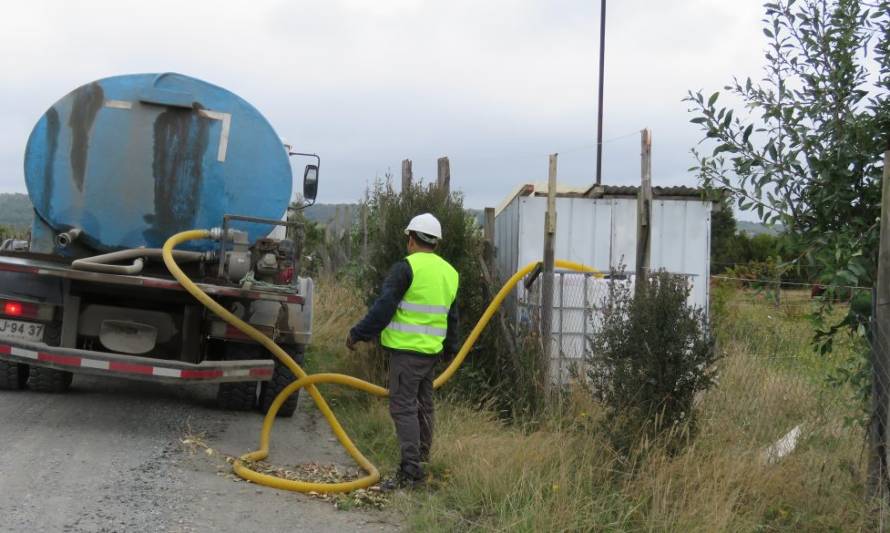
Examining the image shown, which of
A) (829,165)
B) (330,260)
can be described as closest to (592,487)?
(829,165)

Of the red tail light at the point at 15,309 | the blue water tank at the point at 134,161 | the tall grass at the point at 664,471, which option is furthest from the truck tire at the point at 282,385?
the red tail light at the point at 15,309

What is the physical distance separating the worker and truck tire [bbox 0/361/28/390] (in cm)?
381

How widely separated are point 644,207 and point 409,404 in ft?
8.15

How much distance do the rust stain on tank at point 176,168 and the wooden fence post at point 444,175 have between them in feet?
9.93

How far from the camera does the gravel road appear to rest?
214 inches

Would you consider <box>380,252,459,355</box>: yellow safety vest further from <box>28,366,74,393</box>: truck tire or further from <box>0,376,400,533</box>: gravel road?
<box>28,366,74,393</box>: truck tire

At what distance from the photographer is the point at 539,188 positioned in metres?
13.7

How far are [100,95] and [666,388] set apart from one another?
482 centimetres

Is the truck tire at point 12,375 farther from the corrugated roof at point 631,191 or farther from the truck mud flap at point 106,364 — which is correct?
the corrugated roof at point 631,191

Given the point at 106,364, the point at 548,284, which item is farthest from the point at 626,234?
the point at 106,364

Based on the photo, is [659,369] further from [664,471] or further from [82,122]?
[82,122]

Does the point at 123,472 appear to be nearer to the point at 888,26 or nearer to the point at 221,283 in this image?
the point at 221,283

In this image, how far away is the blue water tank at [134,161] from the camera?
7848 mm

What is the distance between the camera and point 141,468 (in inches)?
254
